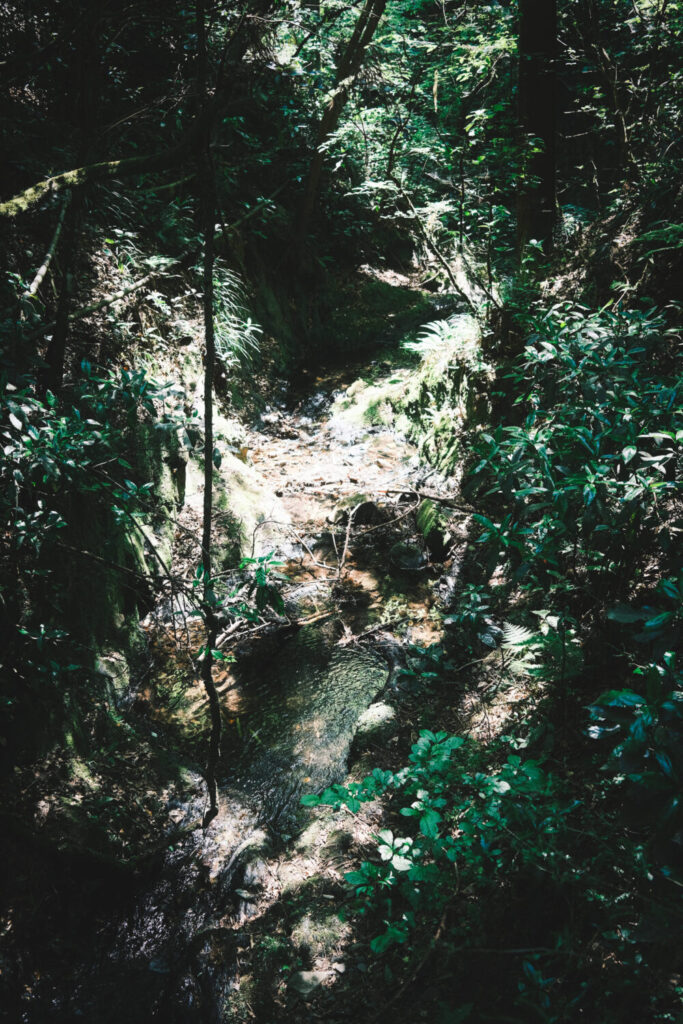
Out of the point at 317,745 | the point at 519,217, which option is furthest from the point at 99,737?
the point at 519,217

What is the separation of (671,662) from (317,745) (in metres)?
2.64

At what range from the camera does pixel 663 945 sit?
145cm

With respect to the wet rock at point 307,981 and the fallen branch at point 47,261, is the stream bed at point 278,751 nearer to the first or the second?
the wet rock at point 307,981

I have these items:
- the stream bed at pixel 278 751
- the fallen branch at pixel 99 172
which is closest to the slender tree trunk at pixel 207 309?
the fallen branch at pixel 99 172

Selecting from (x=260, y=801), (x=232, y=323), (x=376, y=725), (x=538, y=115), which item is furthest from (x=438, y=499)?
(x=232, y=323)

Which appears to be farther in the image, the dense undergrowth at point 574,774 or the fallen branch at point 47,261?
the fallen branch at point 47,261

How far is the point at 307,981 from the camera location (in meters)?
2.37

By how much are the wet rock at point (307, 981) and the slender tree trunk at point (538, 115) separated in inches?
223

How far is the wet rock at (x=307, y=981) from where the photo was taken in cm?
233

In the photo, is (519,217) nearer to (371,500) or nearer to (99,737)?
(371,500)

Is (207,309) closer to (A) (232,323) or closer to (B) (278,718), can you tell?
(B) (278,718)

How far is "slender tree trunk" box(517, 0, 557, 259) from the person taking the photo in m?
5.11

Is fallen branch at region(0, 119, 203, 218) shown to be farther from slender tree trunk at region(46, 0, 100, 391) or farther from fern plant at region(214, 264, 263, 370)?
fern plant at region(214, 264, 263, 370)

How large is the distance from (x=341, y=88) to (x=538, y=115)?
13.0 feet
